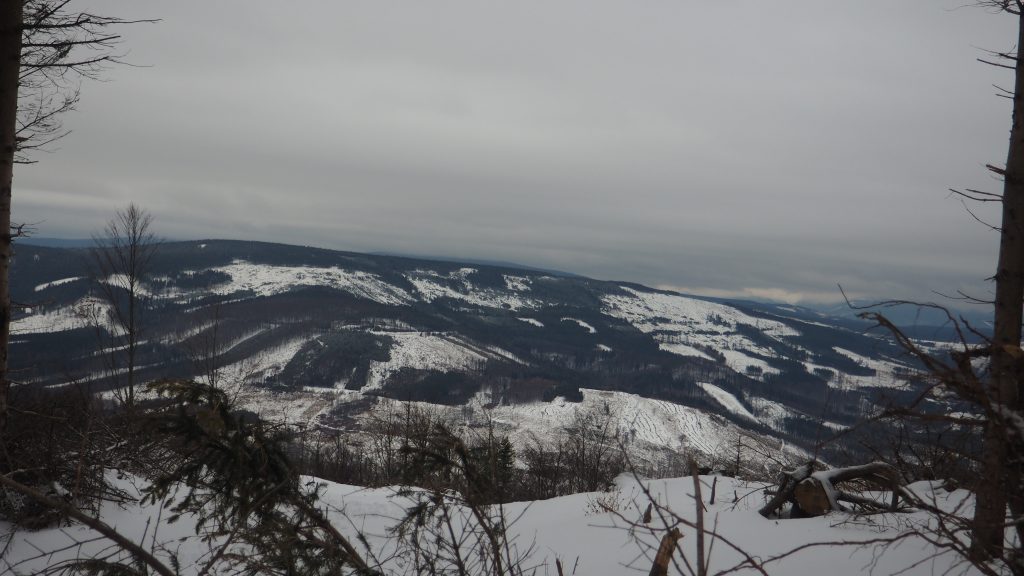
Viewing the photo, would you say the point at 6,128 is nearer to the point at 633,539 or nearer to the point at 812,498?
the point at 633,539

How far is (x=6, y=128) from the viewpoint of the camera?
20.4 feet

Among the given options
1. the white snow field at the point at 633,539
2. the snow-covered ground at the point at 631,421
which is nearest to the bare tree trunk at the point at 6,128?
the white snow field at the point at 633,539

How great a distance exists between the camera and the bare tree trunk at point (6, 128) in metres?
6.08

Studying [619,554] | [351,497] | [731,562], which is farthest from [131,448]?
[731,562]

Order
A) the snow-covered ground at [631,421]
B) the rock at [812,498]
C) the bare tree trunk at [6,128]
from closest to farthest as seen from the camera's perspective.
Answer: the bare tree trunk at [6,128], the rock at [812,498], the snow-covered ground at [631,421]

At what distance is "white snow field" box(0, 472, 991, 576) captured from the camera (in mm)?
4996

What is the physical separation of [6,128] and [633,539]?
851 centimetres

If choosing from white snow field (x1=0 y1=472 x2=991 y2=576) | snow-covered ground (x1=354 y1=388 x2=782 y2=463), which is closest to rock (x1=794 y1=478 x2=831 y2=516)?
white snow field (x1=0 y1=472 x2=991 y2=576)

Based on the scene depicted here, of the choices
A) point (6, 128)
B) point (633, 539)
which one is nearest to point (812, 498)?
point (633, 539)

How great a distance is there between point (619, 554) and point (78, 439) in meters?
8.53

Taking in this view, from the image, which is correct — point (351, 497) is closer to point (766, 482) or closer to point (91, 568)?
point (766, 482)

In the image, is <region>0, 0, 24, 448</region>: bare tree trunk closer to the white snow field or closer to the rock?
the white snow field

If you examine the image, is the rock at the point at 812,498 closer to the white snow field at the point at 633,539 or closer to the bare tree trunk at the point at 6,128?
the white snow field at the point at 633,539

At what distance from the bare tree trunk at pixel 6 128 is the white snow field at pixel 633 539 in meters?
1.88
